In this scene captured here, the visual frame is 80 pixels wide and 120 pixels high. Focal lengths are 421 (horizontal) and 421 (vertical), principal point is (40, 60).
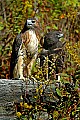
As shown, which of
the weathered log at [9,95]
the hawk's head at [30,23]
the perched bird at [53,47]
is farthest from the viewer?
the hawk's head at [30,23]

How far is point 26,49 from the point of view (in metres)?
4.97

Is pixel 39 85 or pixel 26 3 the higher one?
pixel 26 3

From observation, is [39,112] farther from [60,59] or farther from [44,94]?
[60,59]

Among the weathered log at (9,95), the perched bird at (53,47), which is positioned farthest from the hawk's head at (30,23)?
the weathered log at (9,95)

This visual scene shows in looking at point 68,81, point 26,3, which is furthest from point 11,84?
point 26,3

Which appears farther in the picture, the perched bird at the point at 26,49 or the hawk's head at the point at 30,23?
the hawk's head at the point at 30,23

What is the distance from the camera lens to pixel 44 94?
437 cm

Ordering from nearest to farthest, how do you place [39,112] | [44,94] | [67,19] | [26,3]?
[39,112] → [44,94] → [26,3] → [67,19]

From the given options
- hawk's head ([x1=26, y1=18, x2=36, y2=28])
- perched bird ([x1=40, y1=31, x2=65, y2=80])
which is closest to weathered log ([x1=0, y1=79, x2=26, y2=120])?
perched bird ([x1=40, y1=31, x2=65, y2=80])

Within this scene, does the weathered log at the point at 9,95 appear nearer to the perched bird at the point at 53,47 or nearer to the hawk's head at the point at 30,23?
the perched bird at the point at 53,47

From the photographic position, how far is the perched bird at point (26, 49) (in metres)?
4.97

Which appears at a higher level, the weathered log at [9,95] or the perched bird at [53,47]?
the perched bird at [53,47]

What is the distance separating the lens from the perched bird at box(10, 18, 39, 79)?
4973 millimetres

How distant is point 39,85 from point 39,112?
28cm
